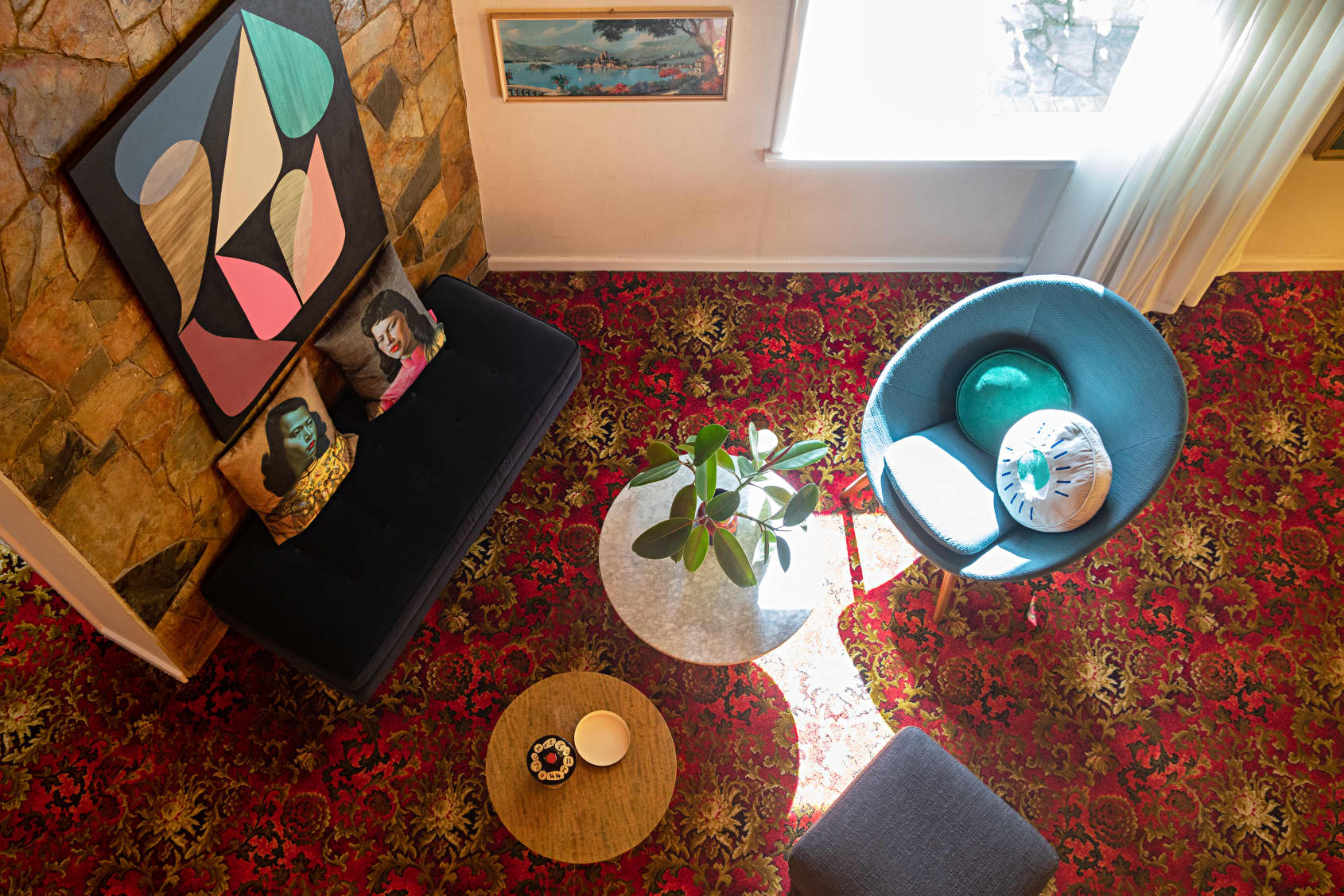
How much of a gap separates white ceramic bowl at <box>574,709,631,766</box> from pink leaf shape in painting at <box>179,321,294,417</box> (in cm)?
123

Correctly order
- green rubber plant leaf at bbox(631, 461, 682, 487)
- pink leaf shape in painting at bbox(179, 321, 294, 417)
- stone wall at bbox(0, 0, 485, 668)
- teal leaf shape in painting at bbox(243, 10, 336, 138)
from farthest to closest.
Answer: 1. green rubber plant leaf at bbox(631, 461, 682, 487)
2. pink leaf shape in painting at bbox(179, 321, 294, 417)
3. teal leaf shape in painting at bbox(243, 10, 336, 138)
4. stone wall at bbox(0, 0, 485, 668)

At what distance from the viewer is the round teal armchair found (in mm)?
2344

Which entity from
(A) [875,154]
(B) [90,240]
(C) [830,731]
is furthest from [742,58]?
(C) [830,731]

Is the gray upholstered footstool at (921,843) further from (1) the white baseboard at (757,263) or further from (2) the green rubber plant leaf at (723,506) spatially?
(1) the white baseboard at (757,263)

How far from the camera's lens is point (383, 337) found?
8.70 feet

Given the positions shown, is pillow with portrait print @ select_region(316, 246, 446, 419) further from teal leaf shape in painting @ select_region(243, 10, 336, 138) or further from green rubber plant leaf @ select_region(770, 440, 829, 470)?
green rubber plant leaf @ select_region(770, 440, 829, 470)

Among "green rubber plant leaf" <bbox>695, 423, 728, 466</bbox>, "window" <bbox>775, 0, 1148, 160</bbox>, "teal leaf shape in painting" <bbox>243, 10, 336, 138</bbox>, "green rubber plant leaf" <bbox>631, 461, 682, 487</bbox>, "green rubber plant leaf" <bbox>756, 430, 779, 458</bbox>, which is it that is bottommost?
"green rubber plant leaf" <bbox>631, 461, 682, 487</bbox>

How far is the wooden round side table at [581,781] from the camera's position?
7.22ft

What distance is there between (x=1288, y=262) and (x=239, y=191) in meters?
3.81

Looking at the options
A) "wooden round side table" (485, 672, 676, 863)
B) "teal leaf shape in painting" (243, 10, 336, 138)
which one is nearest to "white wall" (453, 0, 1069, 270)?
"teal leaf shape in painting" (243, 10, 336, 138)

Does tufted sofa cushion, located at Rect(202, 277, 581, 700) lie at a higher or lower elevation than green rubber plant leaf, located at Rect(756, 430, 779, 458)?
lower

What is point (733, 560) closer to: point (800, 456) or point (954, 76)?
point (800, 456)

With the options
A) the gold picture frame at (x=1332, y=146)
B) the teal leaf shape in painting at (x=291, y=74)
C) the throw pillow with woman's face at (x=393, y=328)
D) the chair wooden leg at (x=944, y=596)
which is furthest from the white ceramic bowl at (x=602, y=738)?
the gold picture frame at (x=1332, y=146)

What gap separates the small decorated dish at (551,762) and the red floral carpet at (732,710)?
43 centimetres
